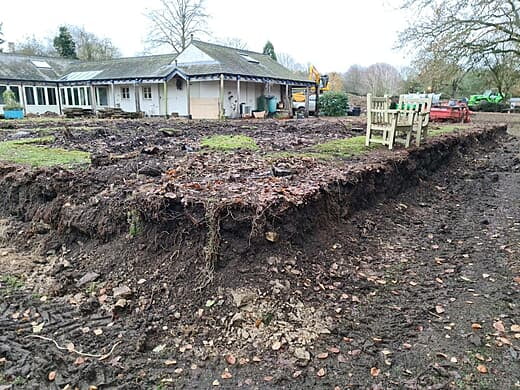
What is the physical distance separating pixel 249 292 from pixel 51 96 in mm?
29744

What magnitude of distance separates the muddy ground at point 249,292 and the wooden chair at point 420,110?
8.80ft

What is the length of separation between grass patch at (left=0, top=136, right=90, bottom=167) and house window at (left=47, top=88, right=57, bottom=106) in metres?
22.1

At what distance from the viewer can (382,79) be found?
45.4m

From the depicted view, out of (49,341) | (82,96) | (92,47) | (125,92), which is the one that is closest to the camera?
(49,341)

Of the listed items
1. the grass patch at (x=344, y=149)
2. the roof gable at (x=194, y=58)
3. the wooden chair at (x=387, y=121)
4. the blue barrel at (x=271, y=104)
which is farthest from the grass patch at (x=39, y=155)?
the blue barrel at (x=271, y=104)

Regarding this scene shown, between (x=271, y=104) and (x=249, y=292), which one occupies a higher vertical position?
(x=271, y=104)

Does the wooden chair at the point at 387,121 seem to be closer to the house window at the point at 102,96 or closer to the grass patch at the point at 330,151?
the grass patch at the point at 330,151

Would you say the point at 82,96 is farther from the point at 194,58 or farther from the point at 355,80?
the point at 355,80

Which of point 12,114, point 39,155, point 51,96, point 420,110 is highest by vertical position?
point 51,96

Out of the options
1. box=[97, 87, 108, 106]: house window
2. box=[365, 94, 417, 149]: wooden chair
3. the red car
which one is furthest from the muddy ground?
box=[97, 87, 108, 106]: house window

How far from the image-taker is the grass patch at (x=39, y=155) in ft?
20.5

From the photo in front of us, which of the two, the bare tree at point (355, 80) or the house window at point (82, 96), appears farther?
the bare tree at point (355, 80)

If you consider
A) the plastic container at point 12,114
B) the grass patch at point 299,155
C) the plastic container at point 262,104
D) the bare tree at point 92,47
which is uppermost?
the bare tree at point 92,47

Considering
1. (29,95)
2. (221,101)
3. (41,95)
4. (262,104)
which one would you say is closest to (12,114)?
(29,95)
